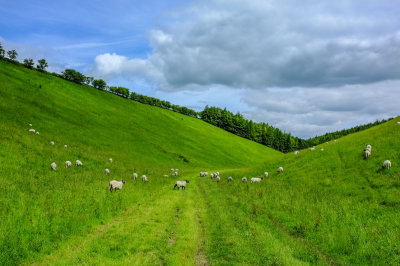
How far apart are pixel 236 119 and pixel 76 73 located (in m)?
91.1

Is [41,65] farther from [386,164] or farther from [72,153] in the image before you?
[386,164]

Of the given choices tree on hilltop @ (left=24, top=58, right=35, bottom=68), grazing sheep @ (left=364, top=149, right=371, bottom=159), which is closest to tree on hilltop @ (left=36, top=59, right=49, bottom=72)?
tree on hilltop @ (left=24, top=58, right=35, bottom=68)

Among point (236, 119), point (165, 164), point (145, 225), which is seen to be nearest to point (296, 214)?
point (145, 225)

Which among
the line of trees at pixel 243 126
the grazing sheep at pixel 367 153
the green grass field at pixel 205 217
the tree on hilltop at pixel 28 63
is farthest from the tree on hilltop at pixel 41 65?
the grazing sheep at pixel 367 153

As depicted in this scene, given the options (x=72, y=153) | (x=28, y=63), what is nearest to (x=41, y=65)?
(x=28, y=63)

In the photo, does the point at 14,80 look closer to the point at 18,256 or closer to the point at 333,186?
the point at 18,256

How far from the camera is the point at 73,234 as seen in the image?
11891mm

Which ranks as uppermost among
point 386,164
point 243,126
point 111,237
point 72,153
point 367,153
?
point 243,126

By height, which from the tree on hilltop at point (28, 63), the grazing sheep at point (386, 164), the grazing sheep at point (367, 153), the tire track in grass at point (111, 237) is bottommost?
the tire track in grass at point (111, 237)

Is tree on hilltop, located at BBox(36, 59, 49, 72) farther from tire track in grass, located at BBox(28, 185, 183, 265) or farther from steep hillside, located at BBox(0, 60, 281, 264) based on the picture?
tire track in grass, located at BBox(28, 185, 183, 265)

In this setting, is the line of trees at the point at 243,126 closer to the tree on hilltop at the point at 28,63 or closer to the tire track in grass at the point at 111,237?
the tree on hilltop at the point at 28,63

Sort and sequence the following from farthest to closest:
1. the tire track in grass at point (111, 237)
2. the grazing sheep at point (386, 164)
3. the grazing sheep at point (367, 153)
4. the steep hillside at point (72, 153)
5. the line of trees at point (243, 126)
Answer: the line of trees at point (243, 126), the grazing sheep at point (367, 153), the grazing sheep at point (386, 164), the steep hillside at point (72, 153), the tire track in grass at point (111, 237)

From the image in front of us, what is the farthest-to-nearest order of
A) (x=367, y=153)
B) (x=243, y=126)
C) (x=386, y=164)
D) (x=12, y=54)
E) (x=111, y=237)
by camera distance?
1. (x=243, y=126)
2. (x=12, y=54)
3. (x=367, y=153)
4. (x=386, y=164)
5. (x=111, y=237)

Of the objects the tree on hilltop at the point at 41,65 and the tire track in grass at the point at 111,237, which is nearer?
the tire track in grass at the point at 111,237
